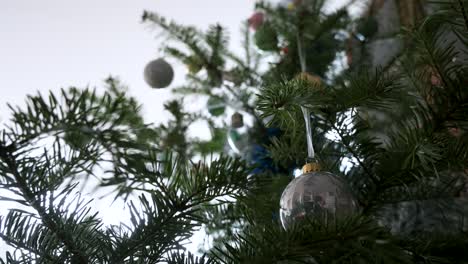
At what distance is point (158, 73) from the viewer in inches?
37.9

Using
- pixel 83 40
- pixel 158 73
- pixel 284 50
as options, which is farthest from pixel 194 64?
pixel 83 40

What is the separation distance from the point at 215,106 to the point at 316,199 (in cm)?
61

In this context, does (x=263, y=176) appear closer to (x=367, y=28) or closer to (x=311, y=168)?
(x=311, y=168)

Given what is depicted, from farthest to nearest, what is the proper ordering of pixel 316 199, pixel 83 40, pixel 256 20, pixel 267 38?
pixel 83 40
pixel 256 20
pixel 267 38
pixel 316 199

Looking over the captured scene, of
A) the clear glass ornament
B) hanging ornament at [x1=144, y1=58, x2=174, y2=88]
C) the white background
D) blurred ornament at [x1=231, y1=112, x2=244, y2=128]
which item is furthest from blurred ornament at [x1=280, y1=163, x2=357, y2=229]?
the white background

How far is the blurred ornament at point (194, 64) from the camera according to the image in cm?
96

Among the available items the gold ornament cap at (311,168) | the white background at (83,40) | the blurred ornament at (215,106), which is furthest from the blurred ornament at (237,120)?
the gold ornament cap at (311,168)

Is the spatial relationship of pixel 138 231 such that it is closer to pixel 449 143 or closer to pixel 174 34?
pixel 449 143

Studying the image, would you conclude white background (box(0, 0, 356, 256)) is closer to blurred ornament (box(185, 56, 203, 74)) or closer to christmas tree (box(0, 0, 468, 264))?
blurred ornament (box(185, 56, 203, 74))

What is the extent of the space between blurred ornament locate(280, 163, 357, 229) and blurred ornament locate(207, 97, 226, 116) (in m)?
0.57

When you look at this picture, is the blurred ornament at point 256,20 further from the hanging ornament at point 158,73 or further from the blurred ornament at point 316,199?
the blurred ornament at point 316,199

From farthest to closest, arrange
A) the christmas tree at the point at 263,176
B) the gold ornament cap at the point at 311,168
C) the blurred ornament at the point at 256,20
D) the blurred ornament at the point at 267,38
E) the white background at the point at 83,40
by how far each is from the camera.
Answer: the white background at the point at 83,40, the blurred ornament at the point at 256,20, the blurred ornament at the point at 267,38, the gold ornament cap at the point at 311,168, the christmas tree at the point at 263,176

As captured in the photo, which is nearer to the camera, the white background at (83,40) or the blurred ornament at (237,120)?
the blurred ornament at (237,120)

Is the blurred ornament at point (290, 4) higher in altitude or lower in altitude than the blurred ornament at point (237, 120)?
higher
